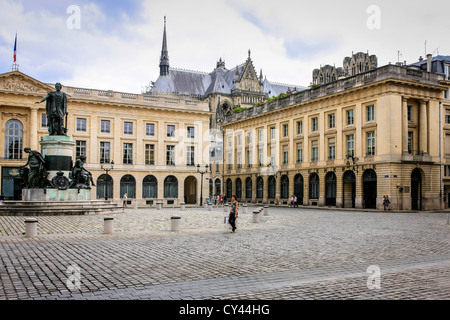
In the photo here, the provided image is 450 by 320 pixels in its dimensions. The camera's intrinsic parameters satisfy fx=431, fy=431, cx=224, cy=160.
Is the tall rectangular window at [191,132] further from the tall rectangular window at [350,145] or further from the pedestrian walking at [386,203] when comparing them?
the pedestrian walking at [386,203]

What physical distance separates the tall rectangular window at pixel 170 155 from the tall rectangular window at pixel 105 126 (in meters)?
7.98

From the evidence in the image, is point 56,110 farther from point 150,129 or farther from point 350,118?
point 350,118

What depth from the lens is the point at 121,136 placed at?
5391 centimetres

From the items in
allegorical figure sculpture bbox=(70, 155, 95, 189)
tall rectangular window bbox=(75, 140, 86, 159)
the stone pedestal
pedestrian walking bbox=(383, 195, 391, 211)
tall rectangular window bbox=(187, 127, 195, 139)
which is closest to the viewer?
the stone pedestal

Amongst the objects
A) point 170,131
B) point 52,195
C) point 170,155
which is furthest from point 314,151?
point 52,195

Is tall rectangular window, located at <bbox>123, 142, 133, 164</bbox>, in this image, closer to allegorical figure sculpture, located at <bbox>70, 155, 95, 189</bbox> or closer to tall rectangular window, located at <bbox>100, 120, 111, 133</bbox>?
tall rectangular window, located at <bbox>100, 120, 111, 133</bbox>

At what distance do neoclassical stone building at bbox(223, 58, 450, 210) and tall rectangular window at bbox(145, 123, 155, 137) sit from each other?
54.1ft

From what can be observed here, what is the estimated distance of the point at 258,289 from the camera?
308 inches

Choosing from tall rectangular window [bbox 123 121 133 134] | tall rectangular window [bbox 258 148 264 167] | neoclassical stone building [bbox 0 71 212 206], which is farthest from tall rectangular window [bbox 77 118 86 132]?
tall rectangular window [bbox 258 148 264 167]

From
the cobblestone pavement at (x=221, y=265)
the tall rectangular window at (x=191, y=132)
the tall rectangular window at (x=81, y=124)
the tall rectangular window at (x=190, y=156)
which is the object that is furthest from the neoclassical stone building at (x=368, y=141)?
the cobblestone pavement at (x=221, y=265)

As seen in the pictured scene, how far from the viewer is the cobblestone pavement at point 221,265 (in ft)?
24.9

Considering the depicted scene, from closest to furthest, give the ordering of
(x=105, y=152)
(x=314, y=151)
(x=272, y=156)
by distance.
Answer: (x=314, y=151), (x=105, y=152), (x=272, y=156)

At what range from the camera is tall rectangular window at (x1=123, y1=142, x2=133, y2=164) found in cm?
5394

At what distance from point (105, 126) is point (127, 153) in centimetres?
426
